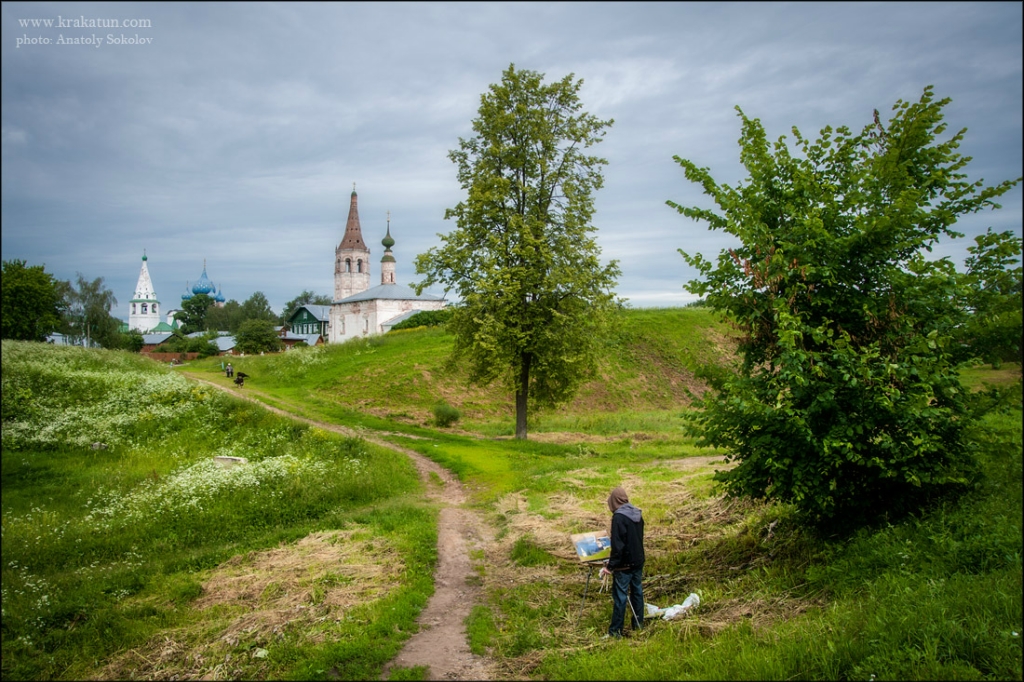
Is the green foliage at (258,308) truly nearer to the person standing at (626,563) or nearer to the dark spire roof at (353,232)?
the dark spire roof at (353,232)

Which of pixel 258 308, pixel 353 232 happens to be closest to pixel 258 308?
pixel 258 308

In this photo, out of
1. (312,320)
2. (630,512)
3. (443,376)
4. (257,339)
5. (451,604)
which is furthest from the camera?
(312,320)

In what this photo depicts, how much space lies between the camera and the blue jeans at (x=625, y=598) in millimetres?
7473

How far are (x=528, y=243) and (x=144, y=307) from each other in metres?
86.8

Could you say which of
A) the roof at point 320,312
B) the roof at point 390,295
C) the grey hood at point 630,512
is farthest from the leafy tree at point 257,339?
the grey hood at point 630,512

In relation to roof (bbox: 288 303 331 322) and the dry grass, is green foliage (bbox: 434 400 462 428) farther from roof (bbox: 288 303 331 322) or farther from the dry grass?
roof (bbox: 288 303 331 322)

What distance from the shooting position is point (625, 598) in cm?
753

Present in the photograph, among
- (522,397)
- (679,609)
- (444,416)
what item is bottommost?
(679,609)

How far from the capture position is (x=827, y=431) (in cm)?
788

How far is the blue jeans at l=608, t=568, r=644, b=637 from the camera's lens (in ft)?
24.5

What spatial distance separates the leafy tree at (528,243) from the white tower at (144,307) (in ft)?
251

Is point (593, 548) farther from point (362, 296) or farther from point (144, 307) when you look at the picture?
point (144, 307)

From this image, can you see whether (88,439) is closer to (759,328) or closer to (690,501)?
(690,501)

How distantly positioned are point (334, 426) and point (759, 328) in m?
19.3
